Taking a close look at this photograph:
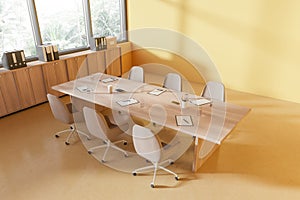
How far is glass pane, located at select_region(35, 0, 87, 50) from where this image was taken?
5094 millimetres

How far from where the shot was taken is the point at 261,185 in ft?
9.07

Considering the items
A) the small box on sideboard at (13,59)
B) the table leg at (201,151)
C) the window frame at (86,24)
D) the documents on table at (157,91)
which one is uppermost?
the window frame at (86,24)

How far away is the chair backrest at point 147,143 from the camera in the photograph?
246cm

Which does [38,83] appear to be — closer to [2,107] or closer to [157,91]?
[2,107]

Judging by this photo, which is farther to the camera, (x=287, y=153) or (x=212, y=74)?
(x=212, y=74)

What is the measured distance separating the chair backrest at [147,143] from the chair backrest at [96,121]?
513mm

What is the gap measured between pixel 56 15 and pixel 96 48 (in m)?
1.14

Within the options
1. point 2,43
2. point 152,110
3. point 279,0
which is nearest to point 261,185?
point 152,110

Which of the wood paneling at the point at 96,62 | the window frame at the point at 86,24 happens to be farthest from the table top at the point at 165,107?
the window frame at the point at 86,24

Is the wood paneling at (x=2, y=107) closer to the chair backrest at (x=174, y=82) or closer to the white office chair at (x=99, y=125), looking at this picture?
the white office chair at (x=99, y=125)

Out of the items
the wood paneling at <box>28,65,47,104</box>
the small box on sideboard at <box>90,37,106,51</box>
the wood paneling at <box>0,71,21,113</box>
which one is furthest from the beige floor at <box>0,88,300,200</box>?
the small box on sideboard at <box>90,37,106,51</box>

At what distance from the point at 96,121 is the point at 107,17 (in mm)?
4358

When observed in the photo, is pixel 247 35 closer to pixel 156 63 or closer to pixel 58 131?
pixel 156 63

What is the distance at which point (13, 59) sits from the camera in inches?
172
